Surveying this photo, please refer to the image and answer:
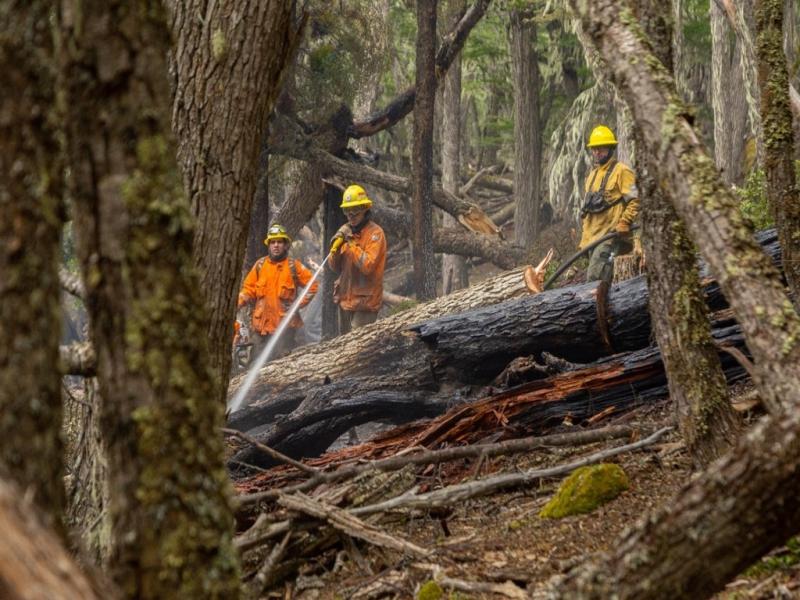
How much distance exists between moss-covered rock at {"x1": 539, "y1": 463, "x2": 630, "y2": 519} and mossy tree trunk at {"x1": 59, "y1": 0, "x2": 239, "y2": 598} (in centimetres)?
287

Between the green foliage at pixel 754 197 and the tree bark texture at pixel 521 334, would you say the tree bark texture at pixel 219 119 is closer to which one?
the tree bark texture at pixel 521 334

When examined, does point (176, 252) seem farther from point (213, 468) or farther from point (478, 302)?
point (478, 302)

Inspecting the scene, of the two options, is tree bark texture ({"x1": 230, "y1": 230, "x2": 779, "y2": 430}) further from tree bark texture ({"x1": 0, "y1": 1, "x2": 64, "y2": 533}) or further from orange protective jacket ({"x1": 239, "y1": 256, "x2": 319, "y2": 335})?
tree bark texture ({"x1": 0, "y1": 1, "x2": 64, "y2": 533})

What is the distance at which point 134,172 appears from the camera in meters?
2.00

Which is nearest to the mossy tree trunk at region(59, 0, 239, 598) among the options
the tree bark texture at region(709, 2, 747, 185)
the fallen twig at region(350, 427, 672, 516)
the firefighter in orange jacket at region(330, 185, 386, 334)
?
the fallen twig at region(350, 427, 672, 516)

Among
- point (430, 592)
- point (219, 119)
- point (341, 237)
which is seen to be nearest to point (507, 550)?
point (430, 592)

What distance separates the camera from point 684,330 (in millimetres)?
4141

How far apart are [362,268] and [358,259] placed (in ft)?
0.46

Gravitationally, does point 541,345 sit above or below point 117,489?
below

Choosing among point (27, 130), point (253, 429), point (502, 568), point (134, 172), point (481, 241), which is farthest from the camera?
point (481, 241)

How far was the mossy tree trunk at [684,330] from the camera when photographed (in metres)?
4.12

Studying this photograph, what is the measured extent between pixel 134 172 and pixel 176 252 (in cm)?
19

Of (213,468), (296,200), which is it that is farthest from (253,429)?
(213,468)

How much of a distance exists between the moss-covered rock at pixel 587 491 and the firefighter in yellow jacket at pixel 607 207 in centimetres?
658
